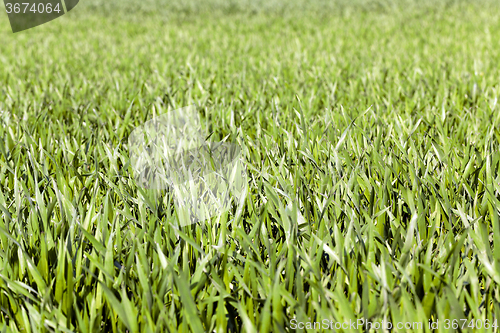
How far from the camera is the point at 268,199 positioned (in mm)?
1135

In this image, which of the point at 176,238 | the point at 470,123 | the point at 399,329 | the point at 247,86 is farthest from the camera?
the point at 247,86

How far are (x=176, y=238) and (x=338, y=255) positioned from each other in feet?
1.30

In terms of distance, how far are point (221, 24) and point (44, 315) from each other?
25.0ft

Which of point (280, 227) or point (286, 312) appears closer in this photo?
point (286, 312)

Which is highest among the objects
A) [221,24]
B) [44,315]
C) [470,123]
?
[221,24]

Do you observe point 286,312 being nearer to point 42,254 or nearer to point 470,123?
point 42,254

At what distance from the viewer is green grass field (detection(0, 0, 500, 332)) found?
2.72ft

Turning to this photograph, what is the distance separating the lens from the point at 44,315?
0.83 meters

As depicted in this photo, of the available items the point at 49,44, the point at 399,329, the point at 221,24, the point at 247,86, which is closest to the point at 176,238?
the point at 399,329

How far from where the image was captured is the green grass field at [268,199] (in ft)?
2.72

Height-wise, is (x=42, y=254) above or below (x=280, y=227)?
above

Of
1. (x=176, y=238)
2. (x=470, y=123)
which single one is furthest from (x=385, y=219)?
(x=470, y=123)

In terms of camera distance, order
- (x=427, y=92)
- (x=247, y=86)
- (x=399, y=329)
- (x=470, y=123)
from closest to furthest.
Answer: (x=399, y=329), (x=470, y=123), (x=427, y=92), (x=247, y=86)

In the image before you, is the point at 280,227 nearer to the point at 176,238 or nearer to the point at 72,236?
the point at 176,238
